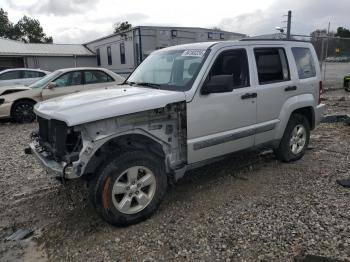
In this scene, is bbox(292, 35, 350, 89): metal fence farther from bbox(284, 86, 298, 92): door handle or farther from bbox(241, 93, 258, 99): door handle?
bbox(241, 93, 258, 99): door handle

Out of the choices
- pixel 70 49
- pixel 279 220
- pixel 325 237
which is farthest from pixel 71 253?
A: pixel 70 49

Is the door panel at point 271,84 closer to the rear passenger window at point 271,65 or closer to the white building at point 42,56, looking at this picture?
the rear passenger window at point 271,65

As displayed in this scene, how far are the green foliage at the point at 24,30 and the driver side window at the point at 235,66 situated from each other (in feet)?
225

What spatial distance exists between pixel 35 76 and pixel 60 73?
376cm

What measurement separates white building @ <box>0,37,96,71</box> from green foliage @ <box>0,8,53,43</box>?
3681 centimetres

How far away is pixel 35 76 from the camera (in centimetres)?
1384

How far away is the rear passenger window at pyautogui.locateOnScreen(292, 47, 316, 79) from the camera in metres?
5.74

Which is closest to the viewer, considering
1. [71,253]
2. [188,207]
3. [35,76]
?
[71,253]

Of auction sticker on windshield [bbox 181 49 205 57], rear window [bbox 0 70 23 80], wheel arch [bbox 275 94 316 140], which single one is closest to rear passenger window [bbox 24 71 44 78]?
rear window [bbox 0 70 23 80]

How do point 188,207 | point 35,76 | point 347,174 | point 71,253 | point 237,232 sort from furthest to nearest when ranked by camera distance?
point 35,76 < point 347,174 < point 188,207 < point 237,232 < point 71,253

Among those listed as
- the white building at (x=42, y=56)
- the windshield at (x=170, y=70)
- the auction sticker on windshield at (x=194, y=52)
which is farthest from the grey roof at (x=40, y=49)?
the auction sticker on windshield at (x=194, y=52)

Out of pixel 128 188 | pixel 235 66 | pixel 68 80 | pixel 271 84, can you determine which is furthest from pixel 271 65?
pixel 68 80

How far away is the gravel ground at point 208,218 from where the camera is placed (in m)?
3.43

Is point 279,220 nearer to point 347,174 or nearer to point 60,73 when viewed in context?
point 347,174
